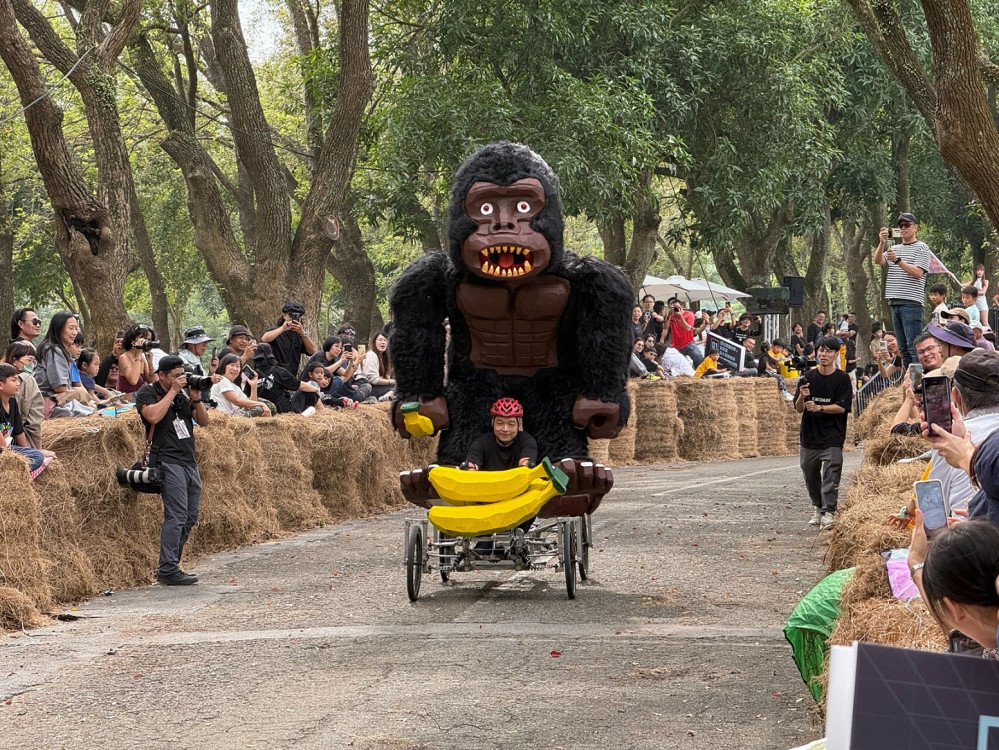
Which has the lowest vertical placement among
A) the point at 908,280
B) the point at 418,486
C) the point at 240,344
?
the point at 418,486

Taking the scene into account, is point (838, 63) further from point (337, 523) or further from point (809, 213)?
point (337, 523)

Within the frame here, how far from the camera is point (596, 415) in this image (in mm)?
9891

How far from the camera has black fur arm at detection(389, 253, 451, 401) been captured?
10.1 m

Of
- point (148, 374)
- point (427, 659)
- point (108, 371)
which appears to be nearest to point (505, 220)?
point (427, 659)

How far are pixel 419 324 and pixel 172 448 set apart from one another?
6.82ft

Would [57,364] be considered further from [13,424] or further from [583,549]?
[583,549]

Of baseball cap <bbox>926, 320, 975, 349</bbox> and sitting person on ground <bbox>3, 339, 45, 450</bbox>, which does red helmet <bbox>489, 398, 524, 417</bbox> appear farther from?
sitting person on ground <bbox>3, 339, 45, 450</bbox>

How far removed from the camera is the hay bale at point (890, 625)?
4.89 metres

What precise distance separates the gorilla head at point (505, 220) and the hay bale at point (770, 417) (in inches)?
620

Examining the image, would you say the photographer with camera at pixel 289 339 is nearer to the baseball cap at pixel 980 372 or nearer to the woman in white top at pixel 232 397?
the woman in white top at pixel 232 397

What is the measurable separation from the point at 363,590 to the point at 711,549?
328cm

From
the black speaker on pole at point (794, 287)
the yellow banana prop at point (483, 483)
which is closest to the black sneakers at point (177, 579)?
the yellow banana prop at point (483, 483)

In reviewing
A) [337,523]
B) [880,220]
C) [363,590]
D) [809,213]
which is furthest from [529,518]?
[880,220]

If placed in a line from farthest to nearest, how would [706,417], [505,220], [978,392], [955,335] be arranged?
[706,417], [505,220], [955,335], [978,392]
